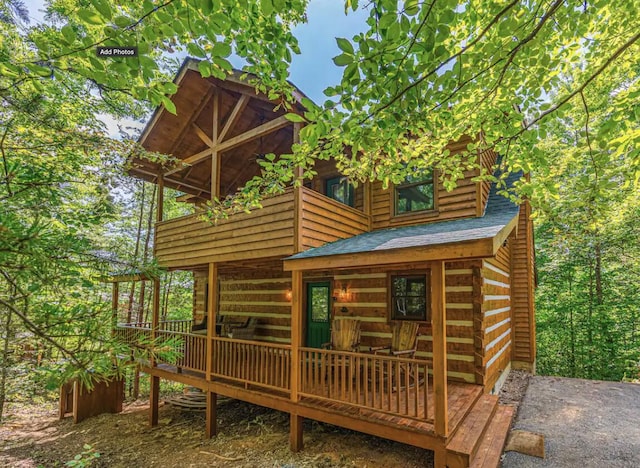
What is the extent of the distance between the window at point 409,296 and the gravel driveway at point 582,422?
263 centimetres

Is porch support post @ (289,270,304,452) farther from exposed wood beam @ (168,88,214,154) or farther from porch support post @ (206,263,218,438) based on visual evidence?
exposed wood beam @ (168,88,214,154)

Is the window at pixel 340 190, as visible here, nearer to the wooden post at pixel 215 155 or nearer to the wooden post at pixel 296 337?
the wooden post at pixel 215 155

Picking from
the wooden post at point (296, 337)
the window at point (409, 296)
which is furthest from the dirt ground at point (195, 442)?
the window at point (409, 296)

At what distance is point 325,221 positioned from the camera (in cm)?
676

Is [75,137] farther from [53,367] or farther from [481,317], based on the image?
[481,317]

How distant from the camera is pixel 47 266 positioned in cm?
203

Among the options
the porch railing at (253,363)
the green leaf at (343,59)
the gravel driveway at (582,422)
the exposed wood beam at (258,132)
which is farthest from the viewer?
the exposed wood beam at (258,132)

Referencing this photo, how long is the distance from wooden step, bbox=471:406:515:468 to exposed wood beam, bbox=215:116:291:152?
240 inches

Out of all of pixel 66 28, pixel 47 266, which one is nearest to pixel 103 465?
pixel 47 266

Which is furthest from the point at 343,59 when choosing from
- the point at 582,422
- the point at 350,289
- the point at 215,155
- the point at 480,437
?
the point at 582,422

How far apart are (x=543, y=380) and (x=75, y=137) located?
11358 millimetres

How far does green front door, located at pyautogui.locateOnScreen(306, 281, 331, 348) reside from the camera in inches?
332

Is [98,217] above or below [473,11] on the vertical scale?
below

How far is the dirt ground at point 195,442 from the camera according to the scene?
5.00m
